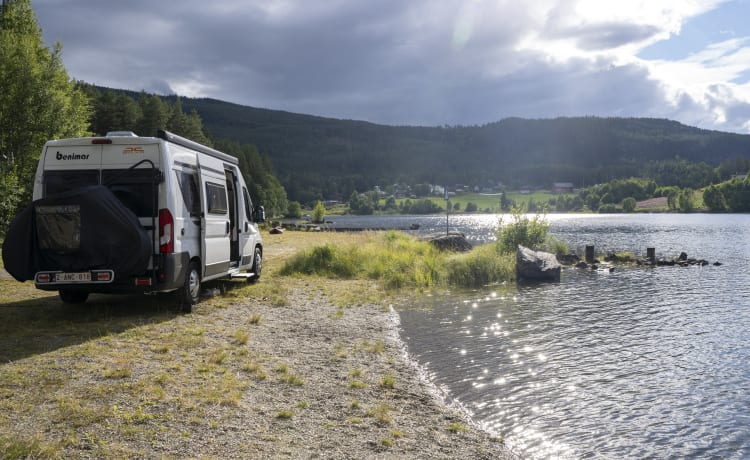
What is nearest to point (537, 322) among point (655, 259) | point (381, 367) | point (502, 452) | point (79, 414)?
point (381, 367)

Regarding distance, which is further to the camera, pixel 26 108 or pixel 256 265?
pixel 26 108

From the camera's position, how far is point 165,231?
10398 mm

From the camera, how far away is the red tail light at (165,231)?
34.0 feet

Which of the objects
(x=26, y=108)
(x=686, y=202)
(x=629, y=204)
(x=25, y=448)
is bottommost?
(x=25, y=448)

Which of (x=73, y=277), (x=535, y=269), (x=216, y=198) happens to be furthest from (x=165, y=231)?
(x=535, y=269)

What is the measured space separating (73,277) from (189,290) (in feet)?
8.48

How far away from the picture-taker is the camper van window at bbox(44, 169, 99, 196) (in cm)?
1063

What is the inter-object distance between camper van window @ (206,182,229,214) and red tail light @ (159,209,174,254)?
6.69ft

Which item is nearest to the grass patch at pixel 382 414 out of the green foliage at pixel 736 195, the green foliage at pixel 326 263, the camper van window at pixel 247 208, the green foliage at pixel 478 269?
the camper van window at pixel 247 208

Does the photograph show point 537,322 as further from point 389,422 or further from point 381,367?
point 389,422

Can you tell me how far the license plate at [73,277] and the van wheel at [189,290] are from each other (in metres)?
1.99

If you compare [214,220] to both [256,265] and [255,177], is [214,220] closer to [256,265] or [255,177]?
[256,265]

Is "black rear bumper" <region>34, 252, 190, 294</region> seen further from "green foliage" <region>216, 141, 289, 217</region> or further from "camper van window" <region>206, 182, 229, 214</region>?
"green foliage" <region>216, 141, 289, 217</region>

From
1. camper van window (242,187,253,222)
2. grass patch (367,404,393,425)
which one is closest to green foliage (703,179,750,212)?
camper van window (242,187,253,222)
